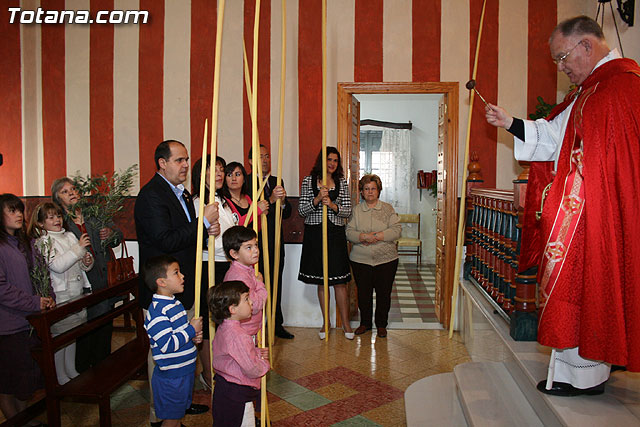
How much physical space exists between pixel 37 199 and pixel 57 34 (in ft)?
5.37

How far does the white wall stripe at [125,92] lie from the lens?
5.10 meters

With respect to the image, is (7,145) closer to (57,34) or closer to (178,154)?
(57,34)

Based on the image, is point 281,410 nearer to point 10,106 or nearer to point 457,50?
point 457,50

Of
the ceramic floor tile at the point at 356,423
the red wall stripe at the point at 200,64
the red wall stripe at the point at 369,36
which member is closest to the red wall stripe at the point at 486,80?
the red wall stripe at the point at 369,36

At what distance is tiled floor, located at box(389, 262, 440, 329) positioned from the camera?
5.06 meters

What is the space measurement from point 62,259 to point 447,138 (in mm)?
3352

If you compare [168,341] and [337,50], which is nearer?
[168,341]

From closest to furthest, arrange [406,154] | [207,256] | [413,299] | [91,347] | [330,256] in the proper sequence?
[207,256], [91,347], [330,256], [413,299], [406,154]

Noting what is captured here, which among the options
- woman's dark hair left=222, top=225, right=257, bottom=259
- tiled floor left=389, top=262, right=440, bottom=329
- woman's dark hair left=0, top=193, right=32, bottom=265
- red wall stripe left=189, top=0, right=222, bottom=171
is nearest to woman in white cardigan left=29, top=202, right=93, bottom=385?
woman's dark hair left=0, top=193, right=32, bottom=265

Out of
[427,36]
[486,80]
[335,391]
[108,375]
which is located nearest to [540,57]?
[486,80]

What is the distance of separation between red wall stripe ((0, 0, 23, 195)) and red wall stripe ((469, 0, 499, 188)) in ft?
14.0

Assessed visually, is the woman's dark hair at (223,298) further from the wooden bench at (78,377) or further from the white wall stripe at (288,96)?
the white wall stripe at (288,96)

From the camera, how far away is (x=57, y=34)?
5.19 meters

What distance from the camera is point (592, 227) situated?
1.91m
